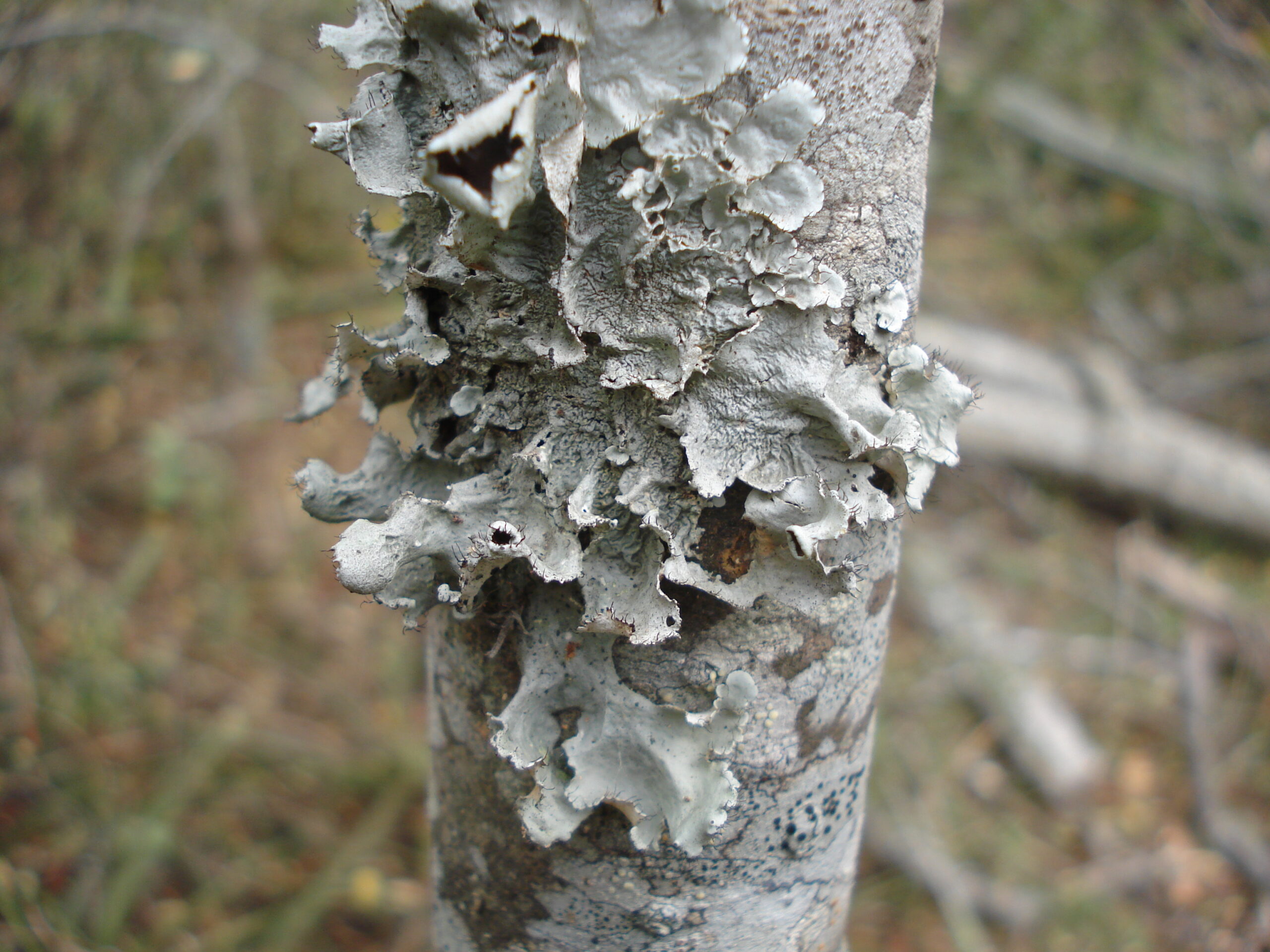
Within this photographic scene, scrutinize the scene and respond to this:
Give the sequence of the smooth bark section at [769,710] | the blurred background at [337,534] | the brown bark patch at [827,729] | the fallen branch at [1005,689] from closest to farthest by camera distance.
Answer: the smooth bark section at [769,710]
the brown bark patch at [827,729]
the blurred background at [337,534]
the fallen branch at [1005,689]

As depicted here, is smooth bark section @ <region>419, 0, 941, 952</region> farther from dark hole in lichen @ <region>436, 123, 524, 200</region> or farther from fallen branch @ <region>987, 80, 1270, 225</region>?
fallen branch @ <region>987, 80, 1270, 225</region>

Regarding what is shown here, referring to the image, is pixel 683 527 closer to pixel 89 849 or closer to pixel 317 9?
pixel 89 849

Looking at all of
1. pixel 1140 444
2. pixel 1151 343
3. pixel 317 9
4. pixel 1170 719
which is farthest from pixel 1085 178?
pixel 317 9

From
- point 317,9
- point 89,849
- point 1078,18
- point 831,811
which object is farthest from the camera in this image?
point 1078,18

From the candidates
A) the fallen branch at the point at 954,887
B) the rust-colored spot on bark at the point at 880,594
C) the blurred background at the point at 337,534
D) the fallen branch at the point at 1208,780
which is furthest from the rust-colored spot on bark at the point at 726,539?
the fallen branch at the point at 1208,780

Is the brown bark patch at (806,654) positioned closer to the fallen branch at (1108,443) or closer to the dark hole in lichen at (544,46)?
the dark hole in lichen at (544,46)

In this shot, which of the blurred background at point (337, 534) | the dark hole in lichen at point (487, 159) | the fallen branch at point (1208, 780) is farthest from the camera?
the fallen branch at point (1208, 780)
